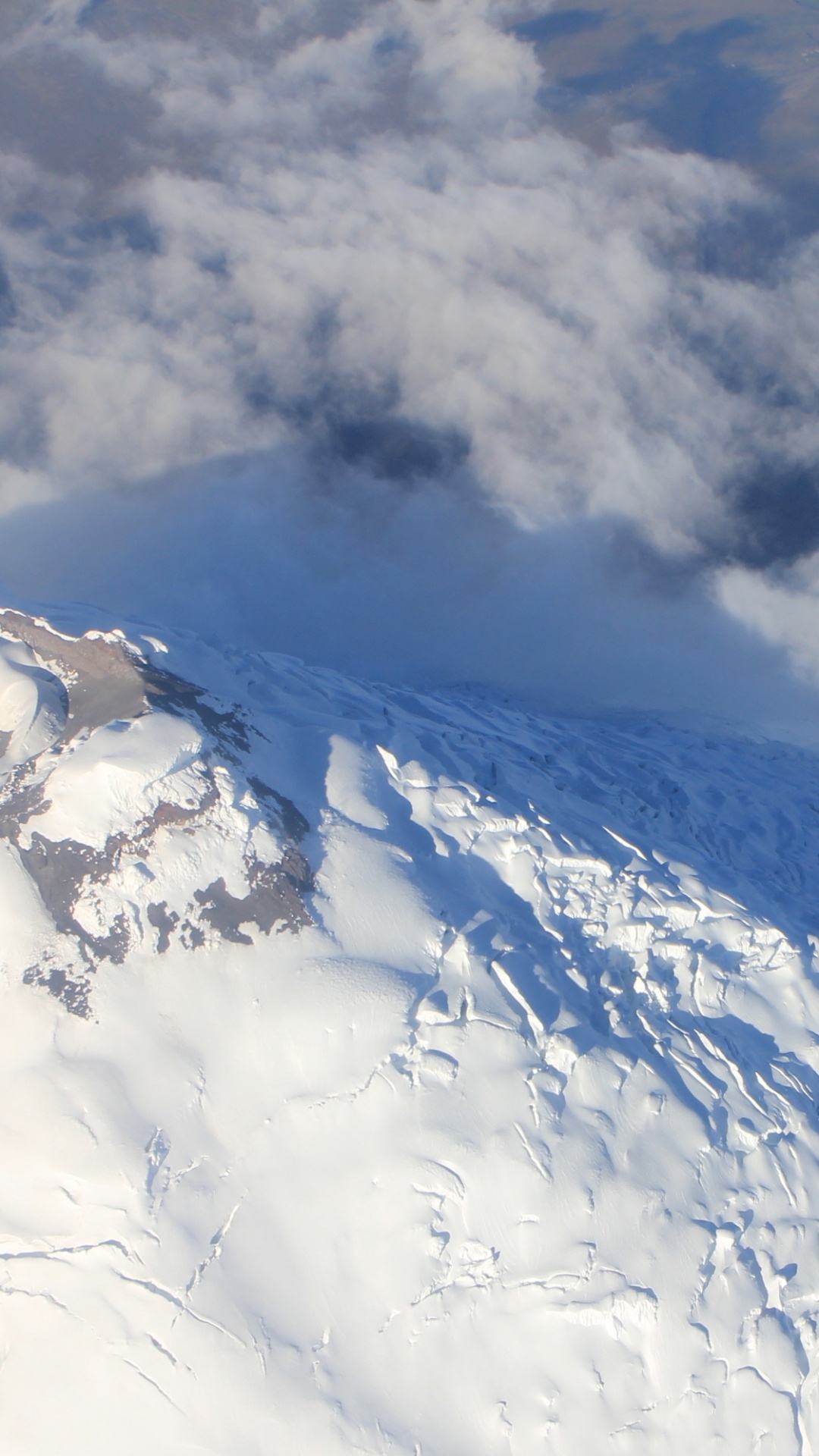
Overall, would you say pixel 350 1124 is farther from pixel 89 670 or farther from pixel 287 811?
pixel 89 670

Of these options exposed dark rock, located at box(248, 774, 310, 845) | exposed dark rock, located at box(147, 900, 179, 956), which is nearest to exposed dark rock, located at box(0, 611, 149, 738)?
exposed dark rock, located at box(248, 774, 310, 845)

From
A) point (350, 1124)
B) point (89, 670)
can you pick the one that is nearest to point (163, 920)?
point (350, 1124)

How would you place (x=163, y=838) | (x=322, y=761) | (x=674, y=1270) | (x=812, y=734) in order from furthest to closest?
(x=812, y=734) → (x=322, y=761) → (x=163, y=838) → (x=674, y=1270)

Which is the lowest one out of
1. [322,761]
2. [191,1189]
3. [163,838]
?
[191,1189]

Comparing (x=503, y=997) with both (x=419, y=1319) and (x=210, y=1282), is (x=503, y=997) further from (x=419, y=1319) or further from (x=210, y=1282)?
(x=210, y=1282)

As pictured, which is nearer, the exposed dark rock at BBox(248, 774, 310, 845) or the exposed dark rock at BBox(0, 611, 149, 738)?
the exposed dark rock at BBox(248, 774, 310, 845)

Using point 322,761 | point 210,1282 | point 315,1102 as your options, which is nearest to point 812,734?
point 322,761

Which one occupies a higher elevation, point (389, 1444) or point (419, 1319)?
point (419, 1319)

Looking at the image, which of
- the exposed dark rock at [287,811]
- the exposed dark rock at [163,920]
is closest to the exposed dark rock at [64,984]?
the exposed dark rock at [163,920]

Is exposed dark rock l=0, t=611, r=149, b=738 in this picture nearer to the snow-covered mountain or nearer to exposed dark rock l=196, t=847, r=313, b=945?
the snow-covered mountain
